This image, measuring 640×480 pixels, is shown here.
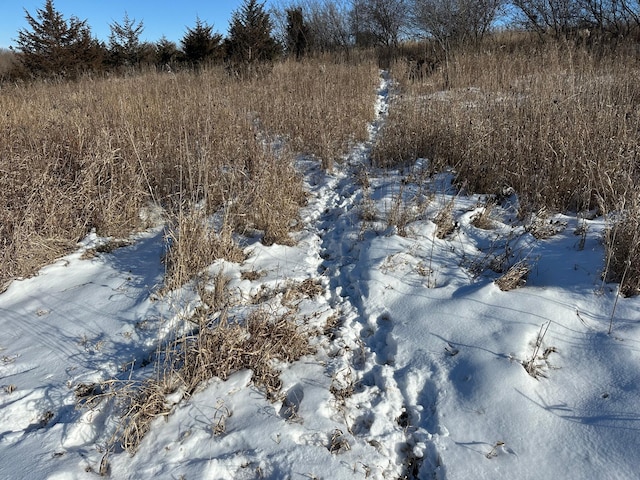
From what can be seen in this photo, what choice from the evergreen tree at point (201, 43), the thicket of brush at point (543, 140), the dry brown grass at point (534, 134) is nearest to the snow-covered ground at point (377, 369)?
the thicket of brush at point (543, 140)

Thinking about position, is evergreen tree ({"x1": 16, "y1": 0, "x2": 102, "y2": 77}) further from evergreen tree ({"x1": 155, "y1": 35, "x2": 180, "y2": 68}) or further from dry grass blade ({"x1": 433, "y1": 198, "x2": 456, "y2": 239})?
dry grass blade ({"x1": 433, "y1": 198, "x2": 456, "y2": 239})

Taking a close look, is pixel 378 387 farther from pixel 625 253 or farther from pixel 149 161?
pixel 149 161

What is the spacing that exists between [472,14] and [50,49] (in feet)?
48.1

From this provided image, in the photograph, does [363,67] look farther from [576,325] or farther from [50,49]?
[50,49]

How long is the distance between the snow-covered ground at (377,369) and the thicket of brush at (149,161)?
0.36 metres

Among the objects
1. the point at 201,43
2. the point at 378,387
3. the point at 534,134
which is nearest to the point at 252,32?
the point at 201,43

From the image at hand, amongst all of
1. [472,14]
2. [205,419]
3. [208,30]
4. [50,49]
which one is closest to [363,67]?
[472,14]

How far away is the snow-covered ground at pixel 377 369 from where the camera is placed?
5.57 feet

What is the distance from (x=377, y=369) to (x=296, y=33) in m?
17.2

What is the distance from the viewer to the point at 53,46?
47.7 feet

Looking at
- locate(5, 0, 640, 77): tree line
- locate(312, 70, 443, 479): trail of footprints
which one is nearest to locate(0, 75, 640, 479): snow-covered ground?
locate(312, 70, 443, 479): trail of footprints

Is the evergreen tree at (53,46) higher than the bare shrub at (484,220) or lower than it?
higher

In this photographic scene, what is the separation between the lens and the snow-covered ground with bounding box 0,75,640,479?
5.57 feet

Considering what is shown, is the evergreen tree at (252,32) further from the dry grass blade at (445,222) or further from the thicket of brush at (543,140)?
the dry grass blade at (445,222)
